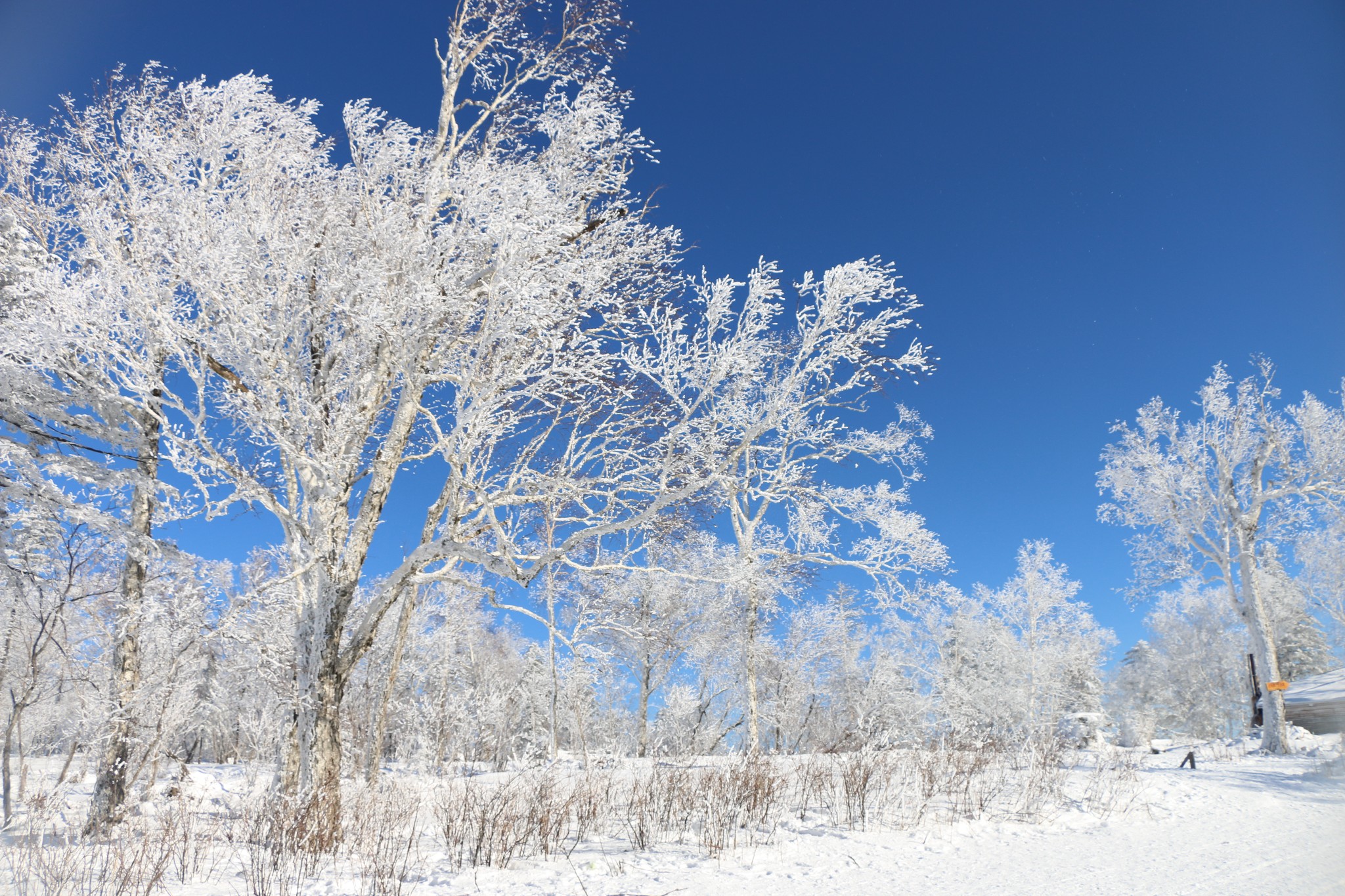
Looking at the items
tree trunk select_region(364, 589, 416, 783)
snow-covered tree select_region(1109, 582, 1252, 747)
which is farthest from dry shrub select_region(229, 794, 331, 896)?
snow-covered tree select_region(1109, 582, 1252, 747)

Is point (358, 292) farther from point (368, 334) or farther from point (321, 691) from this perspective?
point (321, 691)

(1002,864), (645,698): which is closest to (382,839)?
(1002,864)

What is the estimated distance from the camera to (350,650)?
6.11m

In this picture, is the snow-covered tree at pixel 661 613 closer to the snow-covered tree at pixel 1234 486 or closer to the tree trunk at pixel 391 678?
the tree trunk at pixel 391 678

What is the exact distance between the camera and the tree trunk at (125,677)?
754cm

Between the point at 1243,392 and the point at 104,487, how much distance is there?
2138 centimetres

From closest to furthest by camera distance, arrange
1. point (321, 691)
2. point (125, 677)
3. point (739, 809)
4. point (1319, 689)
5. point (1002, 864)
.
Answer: point (1002, 864) < point (739, 809) < point (321, 691) < point (125, 677) < point (1319, 689)

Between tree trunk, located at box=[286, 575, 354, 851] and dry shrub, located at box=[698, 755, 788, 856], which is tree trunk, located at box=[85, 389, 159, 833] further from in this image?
dry shrub, located at box=[698, 755, 788, 856]

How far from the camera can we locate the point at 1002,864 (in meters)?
4.09

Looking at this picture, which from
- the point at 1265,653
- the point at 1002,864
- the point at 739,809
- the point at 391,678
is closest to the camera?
the point at 1002,864

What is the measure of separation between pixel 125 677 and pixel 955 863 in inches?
397

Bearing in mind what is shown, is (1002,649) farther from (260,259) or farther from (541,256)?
(260,259)

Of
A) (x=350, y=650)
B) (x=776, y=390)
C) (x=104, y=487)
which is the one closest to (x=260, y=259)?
(x=104, y=487)

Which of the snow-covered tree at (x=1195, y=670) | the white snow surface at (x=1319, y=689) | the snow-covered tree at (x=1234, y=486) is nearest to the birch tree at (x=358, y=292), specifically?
the snow-covered tree at (x=1234, y=486)
